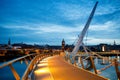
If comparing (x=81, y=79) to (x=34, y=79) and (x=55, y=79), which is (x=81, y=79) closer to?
(x=55, y=79)

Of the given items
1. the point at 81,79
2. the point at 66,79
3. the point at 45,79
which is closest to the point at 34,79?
the point at 45,79

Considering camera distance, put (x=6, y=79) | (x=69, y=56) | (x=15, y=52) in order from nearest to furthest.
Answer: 1. (x=69, y=56)
2. (x=6, y=79)
3. (x=15, y=52)

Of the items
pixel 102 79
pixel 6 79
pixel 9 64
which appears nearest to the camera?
pixel 9 64

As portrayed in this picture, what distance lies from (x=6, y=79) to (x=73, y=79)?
8526 cm

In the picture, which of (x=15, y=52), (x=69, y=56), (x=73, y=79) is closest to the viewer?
(x=73, y=79)

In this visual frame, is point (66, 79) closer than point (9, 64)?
No

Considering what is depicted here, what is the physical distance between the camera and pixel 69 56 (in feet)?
73.9

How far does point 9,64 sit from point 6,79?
8805 centimetres

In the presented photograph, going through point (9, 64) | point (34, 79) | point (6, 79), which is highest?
point (9, 64)

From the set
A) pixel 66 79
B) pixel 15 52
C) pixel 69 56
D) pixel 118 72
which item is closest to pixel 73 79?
pixel 66 79

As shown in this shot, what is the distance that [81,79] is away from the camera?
304 inches

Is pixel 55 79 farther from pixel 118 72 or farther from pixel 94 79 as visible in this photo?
pixel 118 72

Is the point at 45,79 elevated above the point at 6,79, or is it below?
above

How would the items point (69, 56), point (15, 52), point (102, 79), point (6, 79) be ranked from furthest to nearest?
point (15, 52), point (6, 79), point (69, 56), point (102, 79)
